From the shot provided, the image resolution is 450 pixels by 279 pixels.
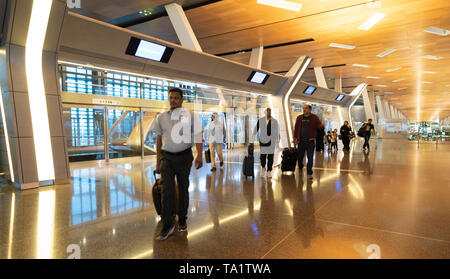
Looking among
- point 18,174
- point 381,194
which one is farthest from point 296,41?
point 18,174

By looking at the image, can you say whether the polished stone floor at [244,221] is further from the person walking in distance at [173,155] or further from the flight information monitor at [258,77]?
the flight information monitor at [258,77]

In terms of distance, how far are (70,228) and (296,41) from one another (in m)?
13.2

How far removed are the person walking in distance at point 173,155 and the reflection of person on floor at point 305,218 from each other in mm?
1470

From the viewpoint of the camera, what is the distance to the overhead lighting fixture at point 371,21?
33.9ft

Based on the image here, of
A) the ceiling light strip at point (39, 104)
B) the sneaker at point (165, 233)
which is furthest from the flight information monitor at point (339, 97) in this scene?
the sneaker at point (165, 233)

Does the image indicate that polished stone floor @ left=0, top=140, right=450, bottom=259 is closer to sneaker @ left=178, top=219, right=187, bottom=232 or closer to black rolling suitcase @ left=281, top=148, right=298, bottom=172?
sneaker @ left=178, top=219, right=187, bottom=232

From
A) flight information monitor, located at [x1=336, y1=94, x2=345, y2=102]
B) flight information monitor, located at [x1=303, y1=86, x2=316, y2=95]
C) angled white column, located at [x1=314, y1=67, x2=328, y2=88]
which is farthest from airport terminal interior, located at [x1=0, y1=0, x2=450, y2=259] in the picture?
flight information monitor, located at [x1=336, y1=94, x2=345, y2=102]

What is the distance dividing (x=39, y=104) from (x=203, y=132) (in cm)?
417

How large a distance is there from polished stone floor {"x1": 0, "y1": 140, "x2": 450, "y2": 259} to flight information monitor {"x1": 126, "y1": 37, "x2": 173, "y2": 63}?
4386mm

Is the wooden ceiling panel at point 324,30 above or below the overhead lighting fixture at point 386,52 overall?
above

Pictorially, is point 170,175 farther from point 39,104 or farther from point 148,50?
point 148,50

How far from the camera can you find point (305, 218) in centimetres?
401

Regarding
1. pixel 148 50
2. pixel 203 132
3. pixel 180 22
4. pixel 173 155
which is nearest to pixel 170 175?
pixel 173 155
